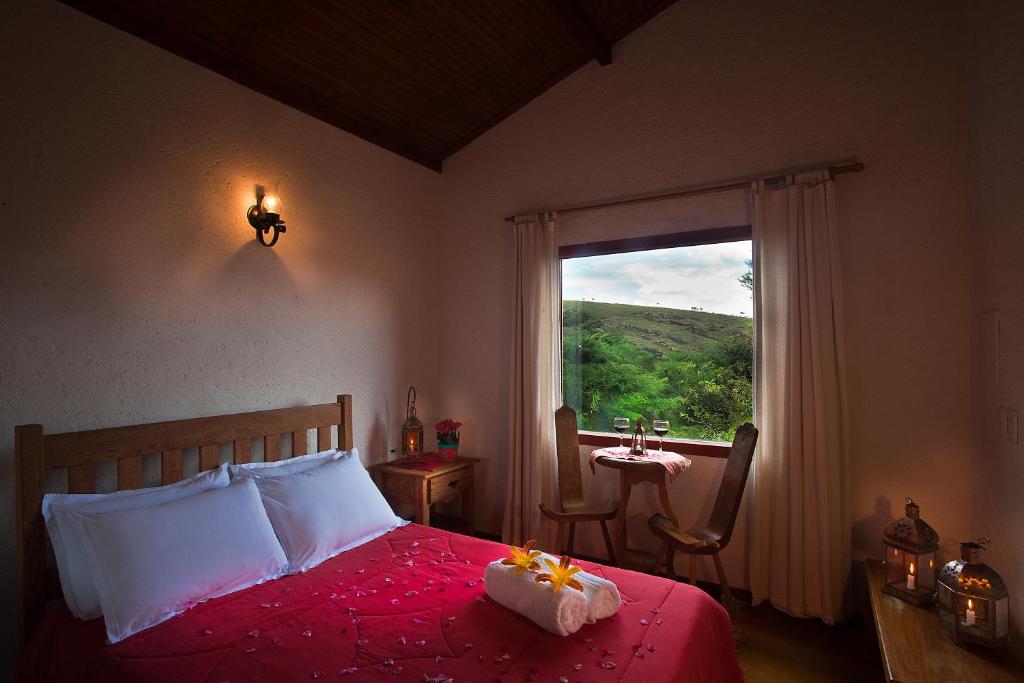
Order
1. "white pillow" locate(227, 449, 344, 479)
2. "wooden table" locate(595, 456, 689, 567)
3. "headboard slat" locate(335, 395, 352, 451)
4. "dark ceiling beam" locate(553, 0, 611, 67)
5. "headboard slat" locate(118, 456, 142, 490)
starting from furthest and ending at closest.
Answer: "headboard slat" locate(335, 395, 352, 451), "dark ceiling beam" locate(553, 0, 611, 67), "wooden table" locate(595, 456, 689, 567), "white pillow" locate(227, 449, 344, 479), "headboard slat" locate(118, 456, 142, 490)

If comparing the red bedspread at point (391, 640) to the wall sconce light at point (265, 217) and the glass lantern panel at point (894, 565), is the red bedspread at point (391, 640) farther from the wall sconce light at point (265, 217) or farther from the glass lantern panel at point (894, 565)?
the wall sconce light at point (265, 217)

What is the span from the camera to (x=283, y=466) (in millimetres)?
2711

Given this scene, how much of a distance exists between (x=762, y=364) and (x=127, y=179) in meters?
3.33

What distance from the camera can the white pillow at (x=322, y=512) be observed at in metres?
2.35

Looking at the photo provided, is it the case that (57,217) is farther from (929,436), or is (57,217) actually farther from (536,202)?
(929,436)

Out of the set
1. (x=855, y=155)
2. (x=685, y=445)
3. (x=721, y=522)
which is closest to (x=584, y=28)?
(x=855, y=155)

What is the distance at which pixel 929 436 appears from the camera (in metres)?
2.72

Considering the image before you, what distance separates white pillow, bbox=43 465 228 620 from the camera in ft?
6.06

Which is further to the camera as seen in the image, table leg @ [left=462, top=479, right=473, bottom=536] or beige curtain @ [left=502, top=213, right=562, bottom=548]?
table leg @ [left=462, top=479, right=473, bottom=536]

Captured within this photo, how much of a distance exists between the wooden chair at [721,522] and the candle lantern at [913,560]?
2.18ft

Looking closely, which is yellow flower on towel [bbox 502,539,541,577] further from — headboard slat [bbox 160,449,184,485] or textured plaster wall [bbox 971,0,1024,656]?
textured plaster wall [bbox 971,0,1024,656]

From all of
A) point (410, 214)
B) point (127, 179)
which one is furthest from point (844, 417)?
point (127, 179)

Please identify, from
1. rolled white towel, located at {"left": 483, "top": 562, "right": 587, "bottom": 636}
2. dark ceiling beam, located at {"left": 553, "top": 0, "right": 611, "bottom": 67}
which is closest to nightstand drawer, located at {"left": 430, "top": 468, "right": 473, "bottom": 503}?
rolled white towel, located at {"left": 483, "top": 562, "right": 587, "bottom": 636}

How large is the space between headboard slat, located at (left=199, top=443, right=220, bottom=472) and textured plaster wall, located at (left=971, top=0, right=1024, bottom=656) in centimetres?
330
